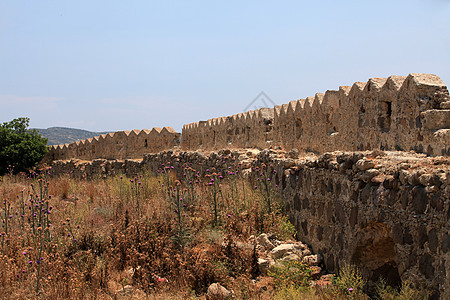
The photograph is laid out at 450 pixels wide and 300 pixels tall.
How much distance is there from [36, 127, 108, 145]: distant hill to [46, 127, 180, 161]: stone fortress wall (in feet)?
226

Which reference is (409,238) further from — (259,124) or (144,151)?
(144,151)

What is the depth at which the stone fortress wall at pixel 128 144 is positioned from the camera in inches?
591

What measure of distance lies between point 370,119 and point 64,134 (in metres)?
95.8

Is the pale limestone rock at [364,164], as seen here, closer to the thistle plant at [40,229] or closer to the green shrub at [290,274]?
the green shrub at [290,274]

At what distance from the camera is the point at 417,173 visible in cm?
374

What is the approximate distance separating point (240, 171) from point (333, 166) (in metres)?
3.78

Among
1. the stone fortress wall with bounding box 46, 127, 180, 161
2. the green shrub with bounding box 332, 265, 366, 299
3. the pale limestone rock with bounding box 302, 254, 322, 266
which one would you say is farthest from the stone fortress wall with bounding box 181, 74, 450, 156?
the stone fortress wall with bounding box 46, 127, 180, 161

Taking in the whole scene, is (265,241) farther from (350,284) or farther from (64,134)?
(64,134)

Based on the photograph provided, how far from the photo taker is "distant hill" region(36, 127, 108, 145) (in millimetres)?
84975

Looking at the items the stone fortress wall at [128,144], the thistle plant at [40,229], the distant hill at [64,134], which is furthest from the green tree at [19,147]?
the distant hill at [64,134]

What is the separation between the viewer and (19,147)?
60.7 ft

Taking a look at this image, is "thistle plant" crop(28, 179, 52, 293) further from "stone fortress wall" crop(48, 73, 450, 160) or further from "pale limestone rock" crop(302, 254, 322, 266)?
"stone fortress wall" crop(48, 73, 450, 160)

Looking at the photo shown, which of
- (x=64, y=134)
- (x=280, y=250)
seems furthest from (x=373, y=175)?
(x=64, y=134)

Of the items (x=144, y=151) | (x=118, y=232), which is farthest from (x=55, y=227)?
(x=144, y=151)
